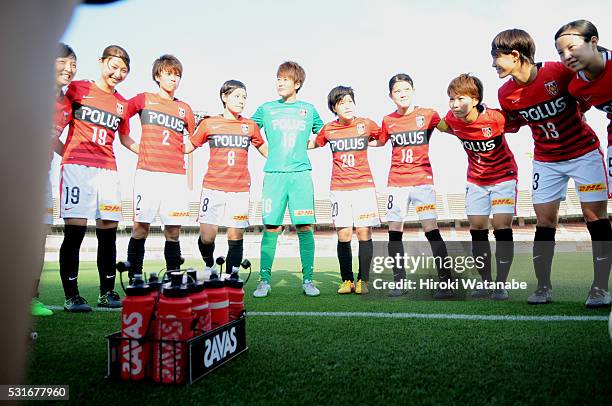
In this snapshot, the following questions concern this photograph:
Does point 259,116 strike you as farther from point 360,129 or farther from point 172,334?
point 172,334

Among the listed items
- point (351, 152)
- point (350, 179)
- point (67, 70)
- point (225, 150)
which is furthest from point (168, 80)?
point (350, 179)

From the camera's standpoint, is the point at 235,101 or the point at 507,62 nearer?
the point at 507,62

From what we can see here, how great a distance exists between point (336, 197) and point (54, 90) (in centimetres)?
477

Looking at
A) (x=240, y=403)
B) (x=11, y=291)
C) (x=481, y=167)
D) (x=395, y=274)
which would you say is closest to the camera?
(x=11, y=291)

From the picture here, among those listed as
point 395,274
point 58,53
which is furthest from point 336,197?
point 58,53

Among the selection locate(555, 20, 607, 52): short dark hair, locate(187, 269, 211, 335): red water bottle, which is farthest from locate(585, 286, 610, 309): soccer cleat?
locate(187, 269, 211, 335): red water bottle

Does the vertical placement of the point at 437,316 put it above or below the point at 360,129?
below

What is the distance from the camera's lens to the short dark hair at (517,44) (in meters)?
3.85

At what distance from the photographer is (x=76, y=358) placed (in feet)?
7.18

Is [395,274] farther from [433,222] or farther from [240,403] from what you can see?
[240,403]

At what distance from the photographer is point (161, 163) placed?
4828 mm

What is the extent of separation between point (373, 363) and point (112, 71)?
387 centimetres

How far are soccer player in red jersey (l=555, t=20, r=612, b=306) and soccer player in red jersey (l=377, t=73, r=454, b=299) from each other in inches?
70.7

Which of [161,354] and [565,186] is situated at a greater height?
[565,186]
